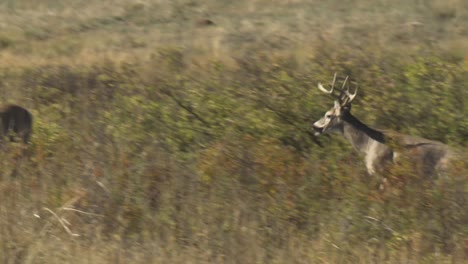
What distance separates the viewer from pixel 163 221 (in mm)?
7180

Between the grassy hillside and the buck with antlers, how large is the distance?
267mm

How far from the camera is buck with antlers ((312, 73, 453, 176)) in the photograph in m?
9.85

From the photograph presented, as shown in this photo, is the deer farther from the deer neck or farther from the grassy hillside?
the deer neck

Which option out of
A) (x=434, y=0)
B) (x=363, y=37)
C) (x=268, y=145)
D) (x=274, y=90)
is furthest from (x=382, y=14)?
(x=268, y=145)

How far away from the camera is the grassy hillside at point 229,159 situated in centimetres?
664

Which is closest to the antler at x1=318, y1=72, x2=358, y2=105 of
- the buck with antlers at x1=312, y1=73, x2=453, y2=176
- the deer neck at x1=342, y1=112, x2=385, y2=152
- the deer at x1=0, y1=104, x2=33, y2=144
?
the buck with antlers at x1=312, y1=73, x2=453, y2=176

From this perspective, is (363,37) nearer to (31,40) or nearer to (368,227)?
(31,40)

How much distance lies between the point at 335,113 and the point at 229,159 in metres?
4.09

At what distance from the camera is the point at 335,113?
40.7 feet

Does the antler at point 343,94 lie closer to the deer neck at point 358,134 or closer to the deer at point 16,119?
the deer neck at point 358,134

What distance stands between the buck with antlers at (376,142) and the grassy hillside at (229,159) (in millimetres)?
267

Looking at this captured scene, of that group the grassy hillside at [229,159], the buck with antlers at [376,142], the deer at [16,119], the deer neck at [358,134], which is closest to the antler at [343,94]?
the buck with antlers at [376,142]

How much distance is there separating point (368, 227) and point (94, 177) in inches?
90.0

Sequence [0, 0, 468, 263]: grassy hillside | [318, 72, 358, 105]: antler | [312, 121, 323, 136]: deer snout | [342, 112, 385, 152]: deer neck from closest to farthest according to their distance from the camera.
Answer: [0, 0, 468, 263]: grassy hillside, [342, 112, 385, 152]: deer neck, [312, 121, 323, 136]: deer snout, [318, 72, 358, 105]: antler
